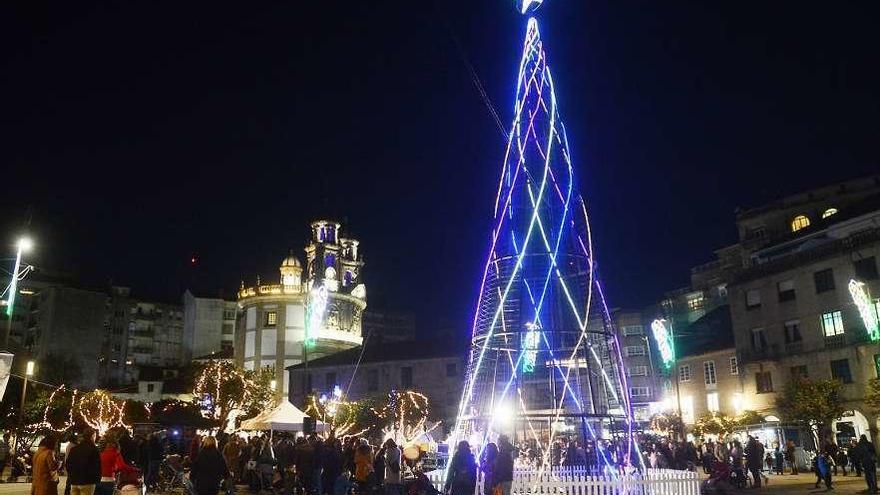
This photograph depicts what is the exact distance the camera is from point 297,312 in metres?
84.1

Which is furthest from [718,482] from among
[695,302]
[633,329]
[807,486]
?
[695,302]

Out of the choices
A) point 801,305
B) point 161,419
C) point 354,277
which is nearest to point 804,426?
point 801,305

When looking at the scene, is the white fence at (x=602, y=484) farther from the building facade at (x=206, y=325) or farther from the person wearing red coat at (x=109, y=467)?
the building facade at (x=206, y=325)

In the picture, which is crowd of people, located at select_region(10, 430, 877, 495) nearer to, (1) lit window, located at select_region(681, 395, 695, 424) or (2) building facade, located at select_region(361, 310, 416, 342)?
(1) lit window, located at select_region(681, 395, 695, 424)

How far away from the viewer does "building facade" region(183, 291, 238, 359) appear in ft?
341

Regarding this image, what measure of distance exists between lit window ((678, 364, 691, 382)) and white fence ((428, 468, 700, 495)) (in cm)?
3481

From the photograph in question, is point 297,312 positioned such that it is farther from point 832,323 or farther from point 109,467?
point 109,467

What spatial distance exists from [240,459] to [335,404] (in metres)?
22.8

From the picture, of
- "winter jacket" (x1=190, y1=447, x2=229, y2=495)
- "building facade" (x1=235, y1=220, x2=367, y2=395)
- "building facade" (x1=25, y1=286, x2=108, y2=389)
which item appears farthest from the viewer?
"building facade" (x1=25, y1=286, x2=108, y2=389)

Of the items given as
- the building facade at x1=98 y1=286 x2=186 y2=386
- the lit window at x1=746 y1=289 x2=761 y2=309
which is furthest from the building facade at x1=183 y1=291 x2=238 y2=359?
the lit window at x1=746 y1=289 x2=761 y2=309

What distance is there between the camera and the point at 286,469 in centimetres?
2144

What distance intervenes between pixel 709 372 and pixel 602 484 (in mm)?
35597

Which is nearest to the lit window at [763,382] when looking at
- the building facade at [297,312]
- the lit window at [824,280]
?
the lit window at [824,280]

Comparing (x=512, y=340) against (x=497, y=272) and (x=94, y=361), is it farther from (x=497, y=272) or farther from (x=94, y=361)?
(x=94, y=361)
